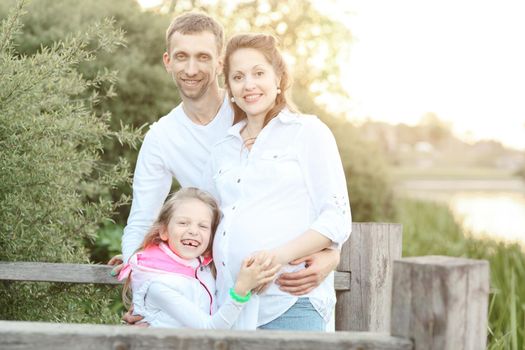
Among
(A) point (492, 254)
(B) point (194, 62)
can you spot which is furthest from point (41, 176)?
(A) point (492, 254)

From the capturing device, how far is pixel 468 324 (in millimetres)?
1929

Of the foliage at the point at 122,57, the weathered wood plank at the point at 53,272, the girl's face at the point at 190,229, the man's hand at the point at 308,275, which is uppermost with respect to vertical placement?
the foliage at the point at 122,57

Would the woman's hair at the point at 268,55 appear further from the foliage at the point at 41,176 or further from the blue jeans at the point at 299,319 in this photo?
the foliage at the point at 41,176

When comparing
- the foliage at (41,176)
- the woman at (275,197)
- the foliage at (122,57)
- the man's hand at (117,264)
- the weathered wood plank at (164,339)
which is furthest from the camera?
the foliage at (122,57)

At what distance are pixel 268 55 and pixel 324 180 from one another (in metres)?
0.48

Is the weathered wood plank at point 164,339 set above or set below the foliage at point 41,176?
below

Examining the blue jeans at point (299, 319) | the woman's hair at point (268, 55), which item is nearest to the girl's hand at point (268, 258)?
the blue jeans at point (299, 319)

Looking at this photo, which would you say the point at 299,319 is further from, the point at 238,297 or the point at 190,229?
the point at 190,229

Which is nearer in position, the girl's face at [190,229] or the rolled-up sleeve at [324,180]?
the rolled-up sleeve at [324,180]

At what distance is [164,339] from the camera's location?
6.14 ft

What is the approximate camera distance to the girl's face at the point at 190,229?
270 cm

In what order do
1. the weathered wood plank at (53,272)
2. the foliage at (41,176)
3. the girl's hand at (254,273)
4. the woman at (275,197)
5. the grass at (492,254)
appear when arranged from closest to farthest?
the girl's hand at (254,273) < the woman at (275,197) < the weathered wood plank at (53,272) < the foliage at (41,176) < the grass at (492,254)

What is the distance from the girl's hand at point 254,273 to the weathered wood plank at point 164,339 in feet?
1.85

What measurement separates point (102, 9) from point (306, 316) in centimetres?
472
